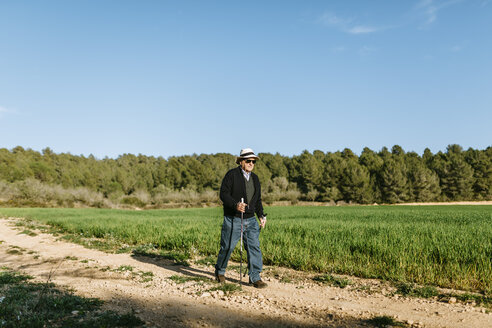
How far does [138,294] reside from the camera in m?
5.86

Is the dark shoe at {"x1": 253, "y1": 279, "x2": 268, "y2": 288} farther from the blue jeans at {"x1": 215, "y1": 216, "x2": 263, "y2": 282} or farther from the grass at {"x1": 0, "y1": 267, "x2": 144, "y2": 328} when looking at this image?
the grass at {"x1": 0, "y1": 267, "x2": 144, "y2": 328}

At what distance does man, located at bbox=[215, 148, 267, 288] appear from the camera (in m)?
A: 6.57

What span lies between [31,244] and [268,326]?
42.1 feet

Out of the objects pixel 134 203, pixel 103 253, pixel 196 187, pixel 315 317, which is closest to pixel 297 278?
pixel 315 317

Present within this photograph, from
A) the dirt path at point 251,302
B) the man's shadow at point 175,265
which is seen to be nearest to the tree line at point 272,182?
the man's shadow at point 175,265

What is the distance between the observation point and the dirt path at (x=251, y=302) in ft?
14.6

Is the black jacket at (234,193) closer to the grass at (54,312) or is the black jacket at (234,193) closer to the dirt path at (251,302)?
the dirt path at (251,302)

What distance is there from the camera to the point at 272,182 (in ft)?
286

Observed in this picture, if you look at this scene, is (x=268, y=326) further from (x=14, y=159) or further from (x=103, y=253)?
(x=14, y=159)

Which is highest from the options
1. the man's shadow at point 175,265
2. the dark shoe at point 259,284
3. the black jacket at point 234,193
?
the black jacket at point 234,193

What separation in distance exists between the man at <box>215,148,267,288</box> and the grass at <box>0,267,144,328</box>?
8.12ft

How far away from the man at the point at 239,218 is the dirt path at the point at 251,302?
474 mm

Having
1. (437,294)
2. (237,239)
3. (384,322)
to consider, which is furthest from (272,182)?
(384,322)

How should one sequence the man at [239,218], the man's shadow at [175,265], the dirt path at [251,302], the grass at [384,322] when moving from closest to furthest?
1. the grass at [384,322]
2. the dirt path at [251,302]
3. the man at [239,218]
4. the man's shadow at [175,265]
